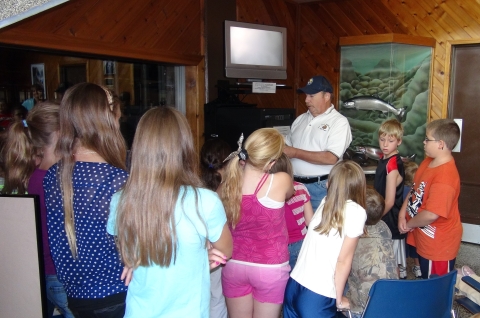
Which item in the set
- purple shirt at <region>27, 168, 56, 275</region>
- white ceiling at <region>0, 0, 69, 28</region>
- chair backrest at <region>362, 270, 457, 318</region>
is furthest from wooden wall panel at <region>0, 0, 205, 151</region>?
chair backrest at <region>362, 270, 457, 318</region>

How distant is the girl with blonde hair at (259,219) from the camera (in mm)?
2068

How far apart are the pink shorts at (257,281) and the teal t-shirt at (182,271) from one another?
1.89 feet

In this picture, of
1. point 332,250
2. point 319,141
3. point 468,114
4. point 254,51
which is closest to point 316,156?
point 319,141

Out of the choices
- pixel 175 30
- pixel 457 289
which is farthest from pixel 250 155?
pixel 175 30

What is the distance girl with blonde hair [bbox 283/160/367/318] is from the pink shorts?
0.09m

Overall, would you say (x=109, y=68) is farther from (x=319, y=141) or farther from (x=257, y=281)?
(x=257, y=281)

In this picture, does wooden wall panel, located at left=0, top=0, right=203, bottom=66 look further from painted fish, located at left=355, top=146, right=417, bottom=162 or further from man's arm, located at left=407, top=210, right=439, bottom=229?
man's arm, located at left=407, top=210, right=439, bottom=229

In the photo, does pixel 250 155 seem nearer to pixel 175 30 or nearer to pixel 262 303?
pixel 262 303

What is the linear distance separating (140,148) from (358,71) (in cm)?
370

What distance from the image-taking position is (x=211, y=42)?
4.27m

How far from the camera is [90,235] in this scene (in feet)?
5.24

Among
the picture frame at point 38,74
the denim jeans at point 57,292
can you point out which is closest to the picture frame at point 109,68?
the picture frame at point 38,74

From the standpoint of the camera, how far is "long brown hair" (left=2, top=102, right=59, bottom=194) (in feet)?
6.25

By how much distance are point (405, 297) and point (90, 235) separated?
1.23 m
